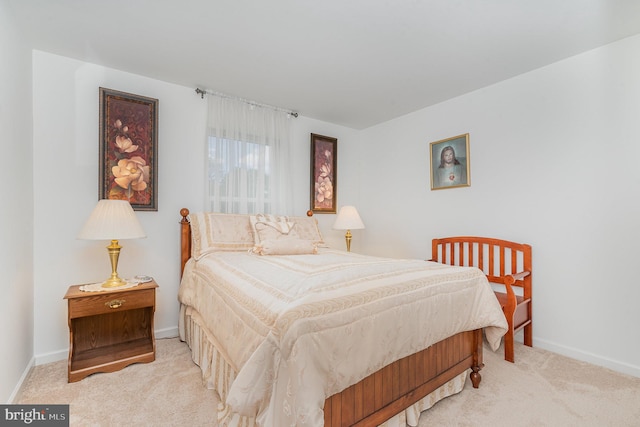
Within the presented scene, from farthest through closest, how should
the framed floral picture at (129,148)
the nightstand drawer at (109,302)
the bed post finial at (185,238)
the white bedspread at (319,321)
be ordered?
1. the bed post finial at (185,238)
2. the framed floral picture at (129,148)
3. the nightstand drawer at (109,302)
4. the white bedspread at (319,321)

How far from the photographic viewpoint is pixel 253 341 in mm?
1204

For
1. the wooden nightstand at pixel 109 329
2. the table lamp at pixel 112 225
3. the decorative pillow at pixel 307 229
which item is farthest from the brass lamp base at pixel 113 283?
the decorative pillow at pixel 307 229

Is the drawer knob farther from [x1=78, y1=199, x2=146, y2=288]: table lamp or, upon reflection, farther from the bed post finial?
the bed post finial

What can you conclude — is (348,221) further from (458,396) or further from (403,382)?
(403,382)

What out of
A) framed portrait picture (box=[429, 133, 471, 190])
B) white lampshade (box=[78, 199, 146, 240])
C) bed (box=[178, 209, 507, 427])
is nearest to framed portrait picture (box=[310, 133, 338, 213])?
framed portrait picture (box=[429, 133, 471, 190])

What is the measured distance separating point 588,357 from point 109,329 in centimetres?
399

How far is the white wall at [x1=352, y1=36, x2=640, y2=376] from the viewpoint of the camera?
2232 mm

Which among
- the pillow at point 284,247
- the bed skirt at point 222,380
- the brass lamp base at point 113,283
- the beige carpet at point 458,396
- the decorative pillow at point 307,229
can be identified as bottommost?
the beige carpet at point 458,396

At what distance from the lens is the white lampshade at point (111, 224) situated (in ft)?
6.78

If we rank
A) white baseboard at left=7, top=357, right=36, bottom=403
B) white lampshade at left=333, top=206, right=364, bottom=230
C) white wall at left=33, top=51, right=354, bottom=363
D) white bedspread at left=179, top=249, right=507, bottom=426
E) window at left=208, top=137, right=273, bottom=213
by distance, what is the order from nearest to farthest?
white bedspread at left=179, top=249, right=507, bottom=426
white baseboard at left=7, top=357, right=36, bottom=403
white wall at left=33, top=51, right=354, bottom=363
window at left=208, top=137, right=273, bottom=213
white lampshade at left=333, top=206, right=364, bottom=230

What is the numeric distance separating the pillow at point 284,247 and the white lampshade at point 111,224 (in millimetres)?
951

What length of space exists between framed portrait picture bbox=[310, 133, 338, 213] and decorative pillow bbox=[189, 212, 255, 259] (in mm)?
1250

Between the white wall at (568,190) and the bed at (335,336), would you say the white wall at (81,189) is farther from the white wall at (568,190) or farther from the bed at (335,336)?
the white wall at (568,190)

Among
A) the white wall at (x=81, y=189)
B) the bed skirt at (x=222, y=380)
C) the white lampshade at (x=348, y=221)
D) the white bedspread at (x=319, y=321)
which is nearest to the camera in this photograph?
the white bedspread at (x=319, y=321)
